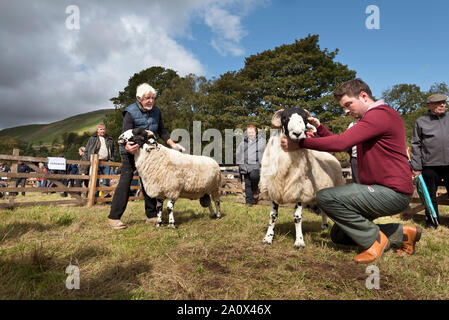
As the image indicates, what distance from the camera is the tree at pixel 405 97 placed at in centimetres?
3534

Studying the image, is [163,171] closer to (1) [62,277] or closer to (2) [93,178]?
(1) [62,277]

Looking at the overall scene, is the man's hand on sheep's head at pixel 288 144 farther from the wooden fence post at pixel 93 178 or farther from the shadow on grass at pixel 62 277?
the wooden fence post at pixel 93 178

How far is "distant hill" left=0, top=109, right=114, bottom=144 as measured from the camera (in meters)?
153

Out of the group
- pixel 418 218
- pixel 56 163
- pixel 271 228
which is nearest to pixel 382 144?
pixel 271 228

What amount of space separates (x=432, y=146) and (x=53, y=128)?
664ft

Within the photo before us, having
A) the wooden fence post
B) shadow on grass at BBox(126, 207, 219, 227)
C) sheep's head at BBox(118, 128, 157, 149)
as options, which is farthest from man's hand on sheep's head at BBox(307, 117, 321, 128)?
the wooden fence post

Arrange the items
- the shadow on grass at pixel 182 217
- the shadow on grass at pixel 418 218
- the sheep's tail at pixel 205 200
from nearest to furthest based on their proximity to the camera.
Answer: the shadow on grass at pixel 182 217 → the shadow on grass at pixel 418 218 → the sheep's tail at pixel 205 200

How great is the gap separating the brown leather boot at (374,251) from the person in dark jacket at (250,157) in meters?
5.49

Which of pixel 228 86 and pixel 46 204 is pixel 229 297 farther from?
pixel 228 86

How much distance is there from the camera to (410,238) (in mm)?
3104

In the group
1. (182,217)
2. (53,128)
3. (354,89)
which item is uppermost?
(53,128)

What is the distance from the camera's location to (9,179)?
22.4ft

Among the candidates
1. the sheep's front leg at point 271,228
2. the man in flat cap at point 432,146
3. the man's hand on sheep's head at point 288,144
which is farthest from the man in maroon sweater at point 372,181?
the man in flat cap at point 432,146

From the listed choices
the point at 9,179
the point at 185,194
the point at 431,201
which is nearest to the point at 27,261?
the point at 185,194
